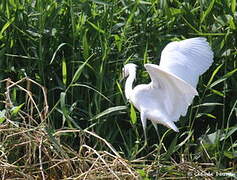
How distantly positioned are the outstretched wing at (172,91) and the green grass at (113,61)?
15 centimetres

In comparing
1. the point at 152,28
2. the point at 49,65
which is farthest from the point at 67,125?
the point at 152,28

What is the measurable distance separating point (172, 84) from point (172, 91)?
61mm

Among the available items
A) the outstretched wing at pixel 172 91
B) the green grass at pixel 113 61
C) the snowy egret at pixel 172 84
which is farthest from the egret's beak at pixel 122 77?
the outstretched wing at pixel 172 91

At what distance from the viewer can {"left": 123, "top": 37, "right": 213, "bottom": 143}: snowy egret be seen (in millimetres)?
3689

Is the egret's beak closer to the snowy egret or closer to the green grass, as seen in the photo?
the green grass

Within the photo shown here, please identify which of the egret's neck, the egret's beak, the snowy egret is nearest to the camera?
the snowy egret

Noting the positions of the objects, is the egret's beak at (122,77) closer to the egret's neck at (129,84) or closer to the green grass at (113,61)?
the green grass at (113,61)

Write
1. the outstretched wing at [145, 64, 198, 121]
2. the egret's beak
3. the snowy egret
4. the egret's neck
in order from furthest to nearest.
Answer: the egret's beak, the egret's neck, the snowy egret, the outstretched wing at [145, 64, 198, 121]

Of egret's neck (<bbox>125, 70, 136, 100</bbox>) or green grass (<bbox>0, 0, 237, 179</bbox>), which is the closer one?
egret's neck (<bbox>125, 70, 136, 100</bbox>)

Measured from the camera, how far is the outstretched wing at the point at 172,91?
141 inches

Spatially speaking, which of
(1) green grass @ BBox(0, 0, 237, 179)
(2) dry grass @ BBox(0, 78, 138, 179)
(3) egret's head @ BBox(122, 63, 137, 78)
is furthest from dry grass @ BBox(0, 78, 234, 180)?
(3) egret's head @ BBox(122, 63, 137, 78)

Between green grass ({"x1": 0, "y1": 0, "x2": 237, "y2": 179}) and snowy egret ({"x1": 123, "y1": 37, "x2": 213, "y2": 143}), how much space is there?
0.47 feet

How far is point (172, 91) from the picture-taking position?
12.3ft

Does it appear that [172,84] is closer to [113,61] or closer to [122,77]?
[122,77]
